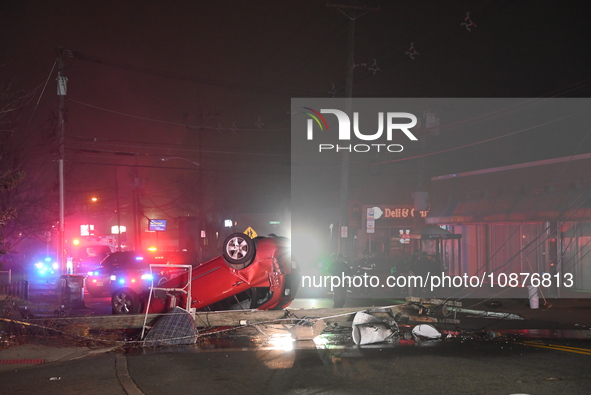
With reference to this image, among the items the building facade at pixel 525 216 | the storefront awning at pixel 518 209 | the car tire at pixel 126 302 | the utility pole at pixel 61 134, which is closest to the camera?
the car tire at pixel 126 302

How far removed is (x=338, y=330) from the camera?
37.9 ft

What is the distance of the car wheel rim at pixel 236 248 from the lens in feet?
36.9

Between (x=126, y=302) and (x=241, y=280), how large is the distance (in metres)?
4.30

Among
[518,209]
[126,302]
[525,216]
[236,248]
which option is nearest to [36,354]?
[236,248]

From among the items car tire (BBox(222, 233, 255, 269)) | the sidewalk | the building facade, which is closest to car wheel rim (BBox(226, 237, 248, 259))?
car tire (BBox(222, 233, 255, 269))

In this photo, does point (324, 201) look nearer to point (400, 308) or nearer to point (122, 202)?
point (122, 202)

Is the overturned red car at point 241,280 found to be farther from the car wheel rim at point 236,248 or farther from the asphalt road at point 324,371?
the asphalt road at point 324,371

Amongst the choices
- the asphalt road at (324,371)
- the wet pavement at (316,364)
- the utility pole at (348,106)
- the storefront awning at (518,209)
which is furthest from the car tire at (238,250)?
the utility pole at (348,106)

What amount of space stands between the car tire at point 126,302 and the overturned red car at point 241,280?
1.70 m

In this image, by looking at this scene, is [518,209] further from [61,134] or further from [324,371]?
[61,134]

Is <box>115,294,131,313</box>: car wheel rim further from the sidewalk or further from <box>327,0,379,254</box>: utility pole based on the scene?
<box>327,0,379,254</box>: utility pole

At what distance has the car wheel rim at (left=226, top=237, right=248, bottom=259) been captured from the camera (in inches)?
442

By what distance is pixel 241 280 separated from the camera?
11.5m

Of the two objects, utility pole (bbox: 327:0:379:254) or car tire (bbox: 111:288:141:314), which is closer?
car tire (bbox: 111:288:141:314)
